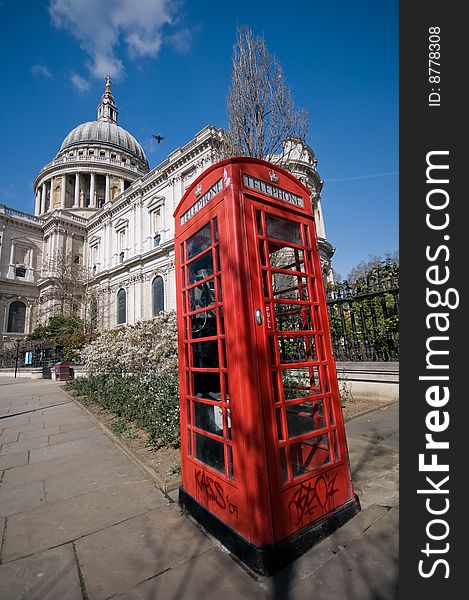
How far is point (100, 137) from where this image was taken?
53344 mm

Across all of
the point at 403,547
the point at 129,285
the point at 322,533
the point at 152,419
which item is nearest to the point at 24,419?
the point at 152,419

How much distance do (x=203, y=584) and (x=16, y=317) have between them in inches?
1882

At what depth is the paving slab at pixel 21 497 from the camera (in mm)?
2896

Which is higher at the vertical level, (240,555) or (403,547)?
(403,547)

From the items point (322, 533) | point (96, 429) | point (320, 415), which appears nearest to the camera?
point (322, 533)

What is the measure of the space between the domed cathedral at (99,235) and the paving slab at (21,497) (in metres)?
24.0

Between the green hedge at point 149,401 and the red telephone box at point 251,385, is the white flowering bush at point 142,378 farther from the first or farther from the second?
the red telephone box at point 251,385

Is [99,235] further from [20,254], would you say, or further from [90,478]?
[90,478]

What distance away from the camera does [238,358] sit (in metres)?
2.01

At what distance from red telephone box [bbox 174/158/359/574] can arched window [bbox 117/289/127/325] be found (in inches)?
1322

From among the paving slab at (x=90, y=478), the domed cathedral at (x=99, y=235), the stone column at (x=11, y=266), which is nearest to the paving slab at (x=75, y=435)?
the paving slab at (x=90, y=478)

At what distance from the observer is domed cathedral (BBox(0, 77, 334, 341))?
97.7 feet

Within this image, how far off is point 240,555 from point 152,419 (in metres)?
3.28

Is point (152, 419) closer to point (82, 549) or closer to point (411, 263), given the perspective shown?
point (82, 549)
